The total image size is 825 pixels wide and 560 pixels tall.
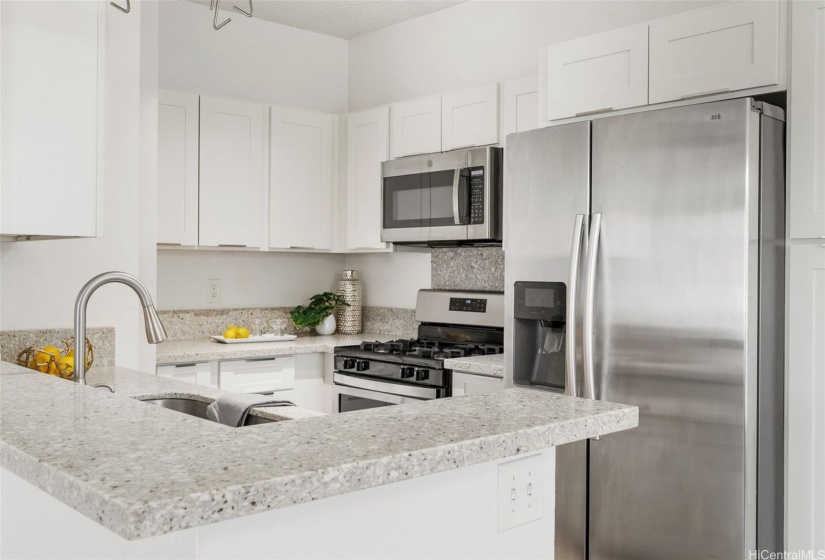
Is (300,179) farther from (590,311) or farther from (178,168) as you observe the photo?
(590,311)

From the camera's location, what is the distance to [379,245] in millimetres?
4316

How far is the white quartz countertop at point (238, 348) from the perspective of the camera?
3.65 m

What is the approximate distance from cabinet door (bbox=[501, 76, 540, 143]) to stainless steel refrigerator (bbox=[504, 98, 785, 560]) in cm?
67

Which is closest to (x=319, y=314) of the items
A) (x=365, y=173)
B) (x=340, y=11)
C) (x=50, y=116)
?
(x=365, y=173)

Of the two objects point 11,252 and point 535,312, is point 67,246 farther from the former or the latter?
point 535,312

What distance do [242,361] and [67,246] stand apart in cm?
139

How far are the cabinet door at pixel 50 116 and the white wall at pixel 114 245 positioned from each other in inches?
24.5

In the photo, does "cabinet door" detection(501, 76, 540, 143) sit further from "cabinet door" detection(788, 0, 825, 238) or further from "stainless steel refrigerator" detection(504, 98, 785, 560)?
"cabinet door" detection(788, 0, 825, 238)

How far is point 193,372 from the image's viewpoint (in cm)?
372

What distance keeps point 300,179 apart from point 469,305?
1263 millimetres

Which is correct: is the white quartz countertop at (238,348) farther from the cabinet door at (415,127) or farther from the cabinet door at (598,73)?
the cabinet door at (598,73)

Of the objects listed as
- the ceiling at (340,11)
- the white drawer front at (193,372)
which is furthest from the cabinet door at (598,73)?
the white drawer front at (193,372)

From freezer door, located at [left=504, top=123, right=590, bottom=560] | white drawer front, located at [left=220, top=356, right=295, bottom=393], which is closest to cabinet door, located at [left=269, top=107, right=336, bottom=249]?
white drawer front, located at [left=220, top=356, right=295, bottom=393]

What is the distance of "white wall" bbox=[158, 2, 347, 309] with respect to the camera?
14.1ft
